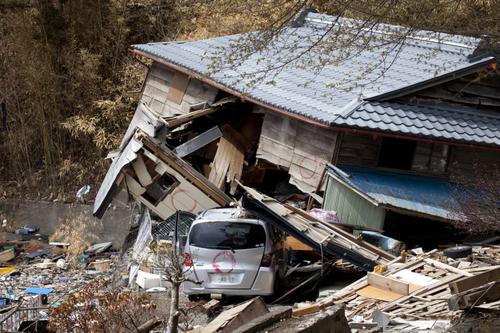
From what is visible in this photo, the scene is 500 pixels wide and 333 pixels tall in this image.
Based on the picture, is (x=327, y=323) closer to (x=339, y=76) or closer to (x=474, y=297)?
(x=474, y=297)

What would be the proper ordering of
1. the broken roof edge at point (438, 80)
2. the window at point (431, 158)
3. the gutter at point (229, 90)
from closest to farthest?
1. the gutter at point (229, 90)
2. the broken roof edge at point (438, 80)
3. the window at point (431, 158)

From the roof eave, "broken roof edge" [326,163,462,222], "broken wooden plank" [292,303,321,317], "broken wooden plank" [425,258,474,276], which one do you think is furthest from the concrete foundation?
the roof eave

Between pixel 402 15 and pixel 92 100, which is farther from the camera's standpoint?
pixel 92 100

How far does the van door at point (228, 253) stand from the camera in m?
13.0

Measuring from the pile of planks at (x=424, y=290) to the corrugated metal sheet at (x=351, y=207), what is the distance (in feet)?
5.02

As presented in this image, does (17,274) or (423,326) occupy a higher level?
(423,326)

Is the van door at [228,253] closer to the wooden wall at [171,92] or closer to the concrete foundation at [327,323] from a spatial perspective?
the concrete foundation at [327,323]

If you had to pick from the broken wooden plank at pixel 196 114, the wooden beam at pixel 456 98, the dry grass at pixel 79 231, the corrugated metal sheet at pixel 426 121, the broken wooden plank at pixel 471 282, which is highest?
the wooden beam at pixel 456 98

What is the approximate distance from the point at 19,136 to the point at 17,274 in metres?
7.88

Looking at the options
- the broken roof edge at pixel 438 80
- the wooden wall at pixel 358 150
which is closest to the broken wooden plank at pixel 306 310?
the wooden wall at pixel 358 150

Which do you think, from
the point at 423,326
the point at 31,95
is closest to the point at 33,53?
the point at 31,95

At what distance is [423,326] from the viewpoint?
935 centimetres

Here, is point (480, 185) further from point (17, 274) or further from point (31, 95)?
point (31, 95)

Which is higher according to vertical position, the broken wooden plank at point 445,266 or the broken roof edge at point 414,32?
the broken roof edge at point 414,32
